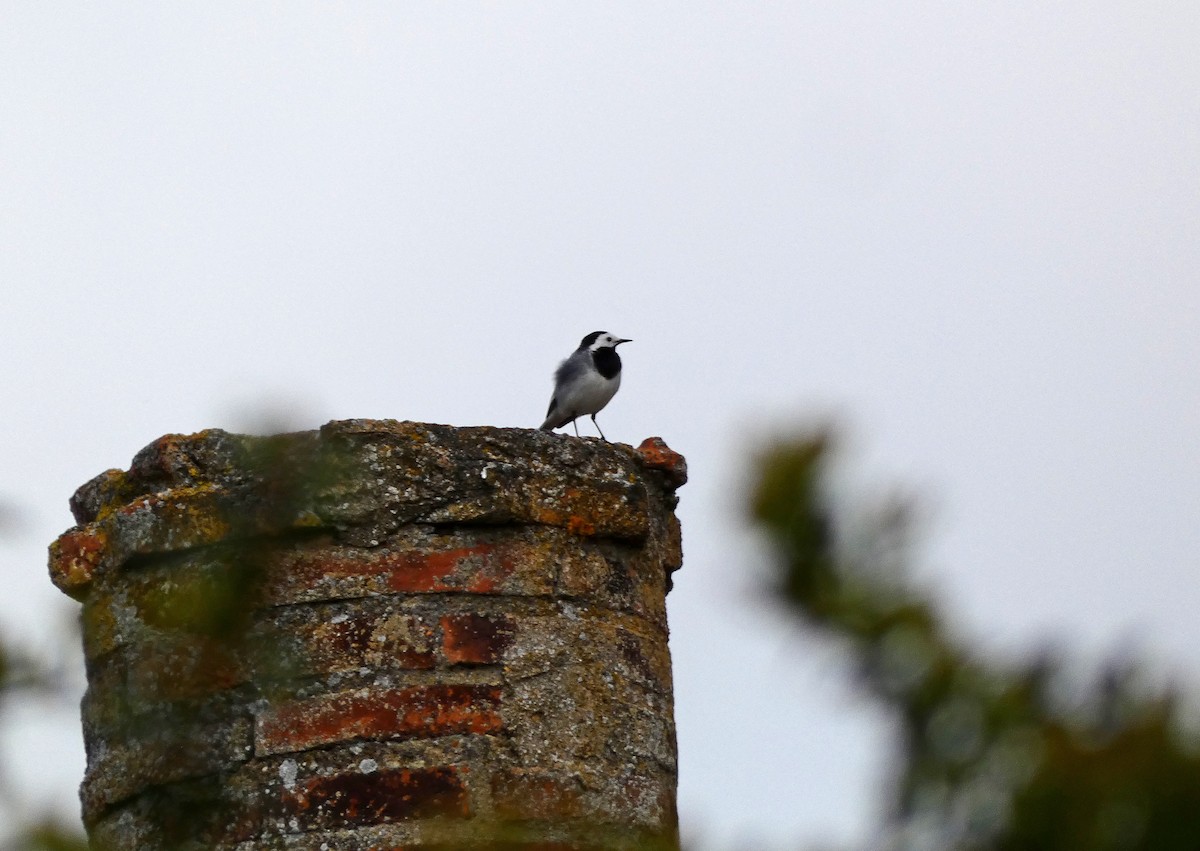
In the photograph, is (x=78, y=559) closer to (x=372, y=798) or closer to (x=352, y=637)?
(x=352, y=637)

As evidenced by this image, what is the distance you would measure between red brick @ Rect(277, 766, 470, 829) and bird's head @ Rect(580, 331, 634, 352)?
25.9 ft

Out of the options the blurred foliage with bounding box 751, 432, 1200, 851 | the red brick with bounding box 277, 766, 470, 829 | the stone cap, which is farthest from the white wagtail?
the blurred foliage with bounding box 751, 432, 1200, 851

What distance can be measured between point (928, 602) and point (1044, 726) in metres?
0.23

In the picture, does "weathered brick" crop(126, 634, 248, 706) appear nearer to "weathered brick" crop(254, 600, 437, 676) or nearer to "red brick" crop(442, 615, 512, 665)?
"weathered brick" crop(254, 600, 437, 676)

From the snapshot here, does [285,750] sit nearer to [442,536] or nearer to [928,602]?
[442,536]

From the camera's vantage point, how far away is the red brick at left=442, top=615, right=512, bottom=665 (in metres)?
3.37

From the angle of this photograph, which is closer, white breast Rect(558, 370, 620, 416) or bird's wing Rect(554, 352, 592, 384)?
white breast Rect(558, 370, 620, 416)

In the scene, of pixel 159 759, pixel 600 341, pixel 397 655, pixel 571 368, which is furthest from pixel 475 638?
pixel 600 341

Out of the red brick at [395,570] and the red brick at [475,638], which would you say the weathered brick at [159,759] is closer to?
the red brick at [395,570]

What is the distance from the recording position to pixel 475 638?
340 centimetres

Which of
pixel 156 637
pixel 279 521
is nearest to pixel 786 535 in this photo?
pixel 279 521

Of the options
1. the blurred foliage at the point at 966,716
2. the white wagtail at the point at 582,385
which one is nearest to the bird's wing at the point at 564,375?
the white wagtail at the point at 582,385

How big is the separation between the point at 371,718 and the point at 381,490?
1.40 feet

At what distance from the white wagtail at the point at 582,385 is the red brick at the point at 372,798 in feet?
22.6
